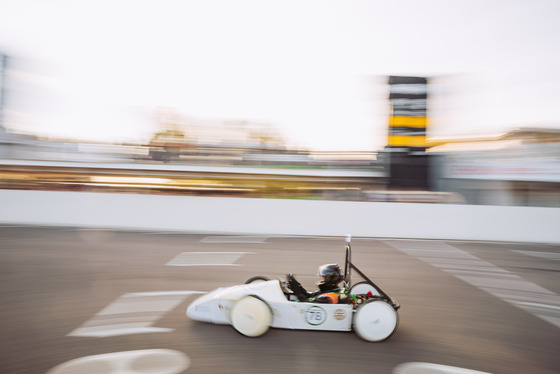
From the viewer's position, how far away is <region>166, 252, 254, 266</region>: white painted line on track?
21.5 ft

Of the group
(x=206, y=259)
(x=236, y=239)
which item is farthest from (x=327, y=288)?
(x=236, y=239)

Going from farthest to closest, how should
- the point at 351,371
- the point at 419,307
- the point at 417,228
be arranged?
the point at 417,228, the point at 419,307, the point at 351,371

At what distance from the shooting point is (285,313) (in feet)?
11.8

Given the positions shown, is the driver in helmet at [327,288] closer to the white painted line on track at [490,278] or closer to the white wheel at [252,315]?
the white wheel at [252,315]

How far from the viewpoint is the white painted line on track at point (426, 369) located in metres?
3.06

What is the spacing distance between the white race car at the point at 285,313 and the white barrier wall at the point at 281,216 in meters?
6.37

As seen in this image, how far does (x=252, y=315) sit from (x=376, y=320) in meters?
1.13

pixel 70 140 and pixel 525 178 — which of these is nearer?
pixel 525 178

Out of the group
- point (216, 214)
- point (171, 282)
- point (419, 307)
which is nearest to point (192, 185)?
point (216, 214)

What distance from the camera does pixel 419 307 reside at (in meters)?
4.73

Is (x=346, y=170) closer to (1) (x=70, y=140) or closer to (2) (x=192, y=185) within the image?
(2) (x=192, y=185)

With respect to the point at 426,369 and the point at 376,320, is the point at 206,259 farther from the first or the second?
the point at 426,369

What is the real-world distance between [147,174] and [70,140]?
2.66 metres

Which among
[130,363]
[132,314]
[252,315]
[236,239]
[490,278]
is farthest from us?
[236,239]
